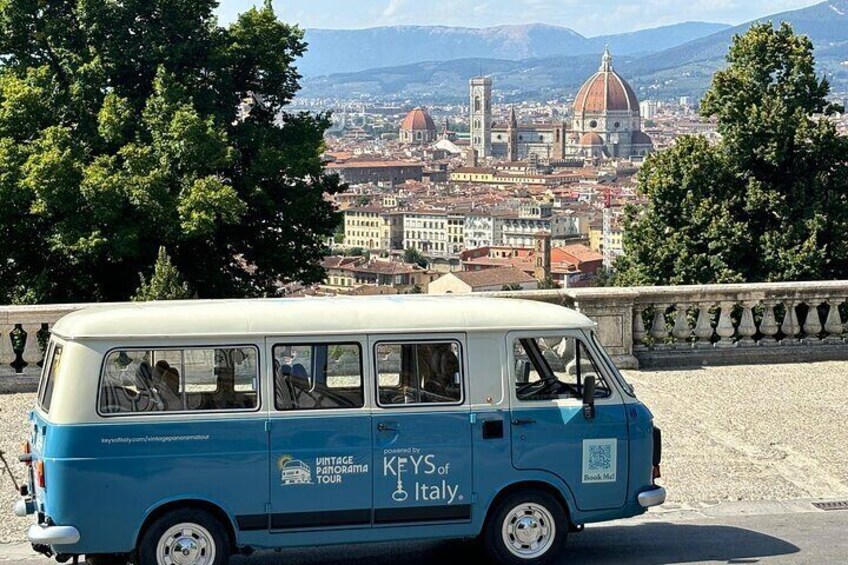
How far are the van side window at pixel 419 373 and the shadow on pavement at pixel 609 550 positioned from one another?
1.03 m

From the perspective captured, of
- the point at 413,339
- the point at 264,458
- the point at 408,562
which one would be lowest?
the point at 408,562

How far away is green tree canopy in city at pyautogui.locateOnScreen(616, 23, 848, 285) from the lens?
1936 cm

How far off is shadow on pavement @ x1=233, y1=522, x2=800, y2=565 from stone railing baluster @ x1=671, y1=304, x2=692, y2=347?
5.63 meters

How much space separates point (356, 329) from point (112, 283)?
38.7 ft

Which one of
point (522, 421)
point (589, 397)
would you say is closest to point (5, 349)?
point (522, 421)

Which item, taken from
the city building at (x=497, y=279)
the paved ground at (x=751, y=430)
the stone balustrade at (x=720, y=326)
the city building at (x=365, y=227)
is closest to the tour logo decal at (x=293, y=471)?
the paved ground at (x=751, y=430)

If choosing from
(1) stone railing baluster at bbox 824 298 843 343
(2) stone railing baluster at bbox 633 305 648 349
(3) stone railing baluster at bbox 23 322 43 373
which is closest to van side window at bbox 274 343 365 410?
(3) stone railing baluster at bbox 23 322 43 373

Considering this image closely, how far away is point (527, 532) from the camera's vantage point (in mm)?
7824

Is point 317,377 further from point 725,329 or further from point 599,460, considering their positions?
point 725,329

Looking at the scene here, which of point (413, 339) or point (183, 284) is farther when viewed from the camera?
point (183, 284)

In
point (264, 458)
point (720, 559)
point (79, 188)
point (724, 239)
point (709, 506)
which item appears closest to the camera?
point (264, 458)

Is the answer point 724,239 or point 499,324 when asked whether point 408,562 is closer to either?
point 499,324

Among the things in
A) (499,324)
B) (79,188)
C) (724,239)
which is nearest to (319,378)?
(499,324)

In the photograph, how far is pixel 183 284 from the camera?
14.6 meters
